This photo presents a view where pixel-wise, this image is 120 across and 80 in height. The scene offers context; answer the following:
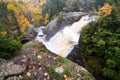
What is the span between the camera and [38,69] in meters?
10.0

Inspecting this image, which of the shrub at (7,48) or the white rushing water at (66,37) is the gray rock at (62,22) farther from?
the shrub at (7,48)

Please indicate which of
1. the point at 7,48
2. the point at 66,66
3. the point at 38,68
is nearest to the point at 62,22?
the point at 66,66

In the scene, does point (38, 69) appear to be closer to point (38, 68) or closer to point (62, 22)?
point (38, 68)

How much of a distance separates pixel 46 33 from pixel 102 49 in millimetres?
15877

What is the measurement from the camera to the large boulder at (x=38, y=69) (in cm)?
952

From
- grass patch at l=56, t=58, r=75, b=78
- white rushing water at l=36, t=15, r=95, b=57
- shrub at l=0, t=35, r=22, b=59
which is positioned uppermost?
shrub at l=0, t=35, r=22, b=59

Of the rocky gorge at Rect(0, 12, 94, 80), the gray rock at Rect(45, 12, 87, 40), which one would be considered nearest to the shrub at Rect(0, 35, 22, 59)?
the rocky gorge at Rect(0, 12, 94, 80)

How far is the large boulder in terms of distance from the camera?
31.2 ft

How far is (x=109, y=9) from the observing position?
13.9m

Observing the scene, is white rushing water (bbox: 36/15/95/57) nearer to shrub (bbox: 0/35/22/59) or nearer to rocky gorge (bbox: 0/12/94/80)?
rocky gorge (bbox: 0/12/94/80)

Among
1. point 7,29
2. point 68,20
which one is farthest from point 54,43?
point 7,29

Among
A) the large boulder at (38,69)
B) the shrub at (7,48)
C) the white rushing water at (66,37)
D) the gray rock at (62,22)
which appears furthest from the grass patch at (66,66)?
the gray rock at (62,22)

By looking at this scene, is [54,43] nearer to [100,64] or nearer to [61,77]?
[100,64]

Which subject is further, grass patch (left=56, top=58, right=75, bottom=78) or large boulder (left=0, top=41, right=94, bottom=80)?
grass patch (left=56, top=58, right=75, bottom=78)
